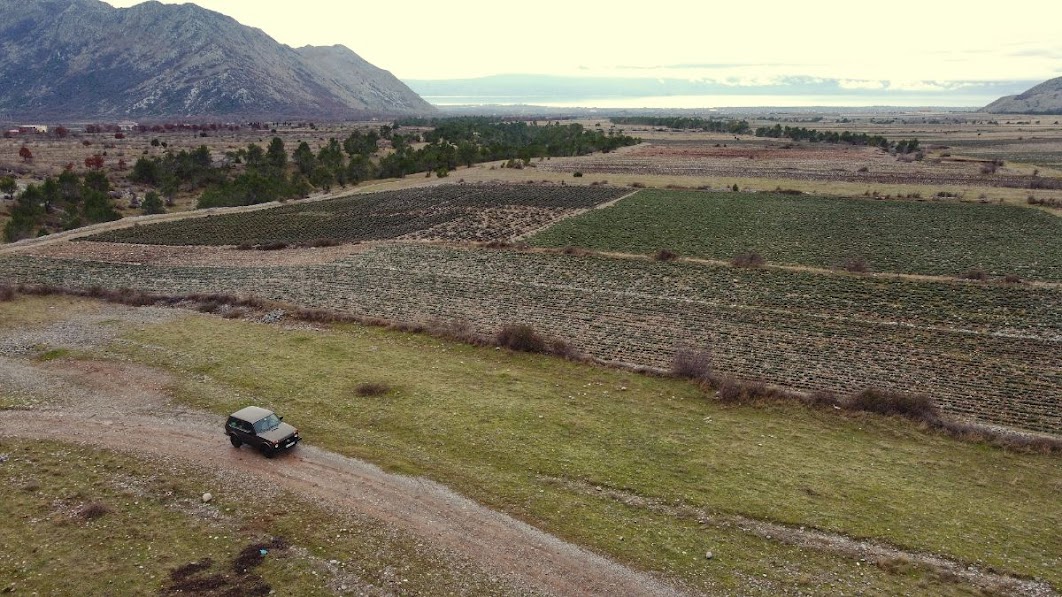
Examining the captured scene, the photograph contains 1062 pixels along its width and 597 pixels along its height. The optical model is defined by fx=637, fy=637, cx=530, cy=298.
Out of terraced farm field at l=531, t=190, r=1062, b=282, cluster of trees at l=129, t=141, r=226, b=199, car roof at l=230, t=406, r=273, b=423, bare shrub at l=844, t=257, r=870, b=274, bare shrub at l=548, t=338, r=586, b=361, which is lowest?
bare shrub at l=548, t=338, r=586, b=361

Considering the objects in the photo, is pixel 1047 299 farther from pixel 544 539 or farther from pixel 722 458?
pixel 544 539

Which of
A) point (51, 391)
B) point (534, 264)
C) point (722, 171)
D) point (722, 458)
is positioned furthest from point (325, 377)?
point (722, 171)

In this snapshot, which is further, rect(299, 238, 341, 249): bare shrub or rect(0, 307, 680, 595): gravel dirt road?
rect(299, 238, 341, 249): bare shrub

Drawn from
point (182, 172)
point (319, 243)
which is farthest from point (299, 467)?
point (182, 172)

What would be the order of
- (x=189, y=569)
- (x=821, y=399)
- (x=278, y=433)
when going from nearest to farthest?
(x=189, y=569)
(x=278, y=433)
(x=821, y=399)

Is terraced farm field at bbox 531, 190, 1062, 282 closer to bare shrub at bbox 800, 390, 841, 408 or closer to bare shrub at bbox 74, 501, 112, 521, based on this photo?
bare shrub at bbox 800, 390, 841, 408

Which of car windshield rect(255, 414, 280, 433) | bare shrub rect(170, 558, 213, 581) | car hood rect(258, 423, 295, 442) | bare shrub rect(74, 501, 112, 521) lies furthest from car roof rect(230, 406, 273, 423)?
bare shrub rect(170, 558, 213, 581)

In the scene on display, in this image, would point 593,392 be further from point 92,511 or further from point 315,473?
point 92,511
